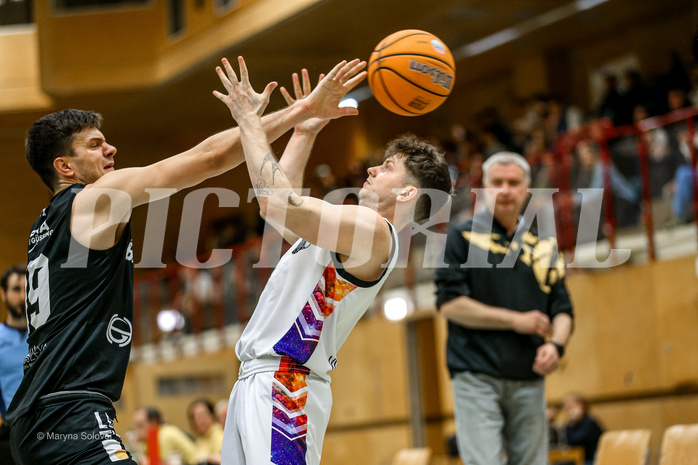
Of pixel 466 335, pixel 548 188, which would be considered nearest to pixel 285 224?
pixel 466 335

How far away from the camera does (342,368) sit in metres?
13.9

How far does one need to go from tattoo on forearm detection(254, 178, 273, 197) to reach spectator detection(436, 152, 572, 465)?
2.18 m

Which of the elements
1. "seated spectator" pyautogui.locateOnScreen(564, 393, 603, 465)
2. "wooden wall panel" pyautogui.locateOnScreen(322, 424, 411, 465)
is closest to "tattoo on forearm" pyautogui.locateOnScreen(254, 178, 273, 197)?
"seated spectator" pyautogui.locateOnScreen(564, 393, 603, 465)

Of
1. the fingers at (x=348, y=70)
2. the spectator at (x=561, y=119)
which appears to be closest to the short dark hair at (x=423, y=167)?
the fingers at (x=348, y=70)

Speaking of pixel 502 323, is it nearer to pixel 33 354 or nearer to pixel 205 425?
pixel 33 354

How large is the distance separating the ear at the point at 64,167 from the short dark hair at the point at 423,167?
1514mm

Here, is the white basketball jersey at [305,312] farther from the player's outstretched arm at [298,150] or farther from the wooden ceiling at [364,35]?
the wooden ceiling at [364,35]

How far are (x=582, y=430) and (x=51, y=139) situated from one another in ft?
24.9

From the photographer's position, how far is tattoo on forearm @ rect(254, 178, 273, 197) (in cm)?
A: 397

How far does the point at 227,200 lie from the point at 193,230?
3.86ft

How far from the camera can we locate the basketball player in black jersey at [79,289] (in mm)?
3600

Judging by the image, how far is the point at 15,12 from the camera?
66.7 ft

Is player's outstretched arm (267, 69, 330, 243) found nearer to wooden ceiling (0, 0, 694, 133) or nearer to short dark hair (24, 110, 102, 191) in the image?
short dark hair (24, 110, 102, 191)

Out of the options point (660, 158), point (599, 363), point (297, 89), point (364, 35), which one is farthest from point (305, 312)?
point (364, 35)
